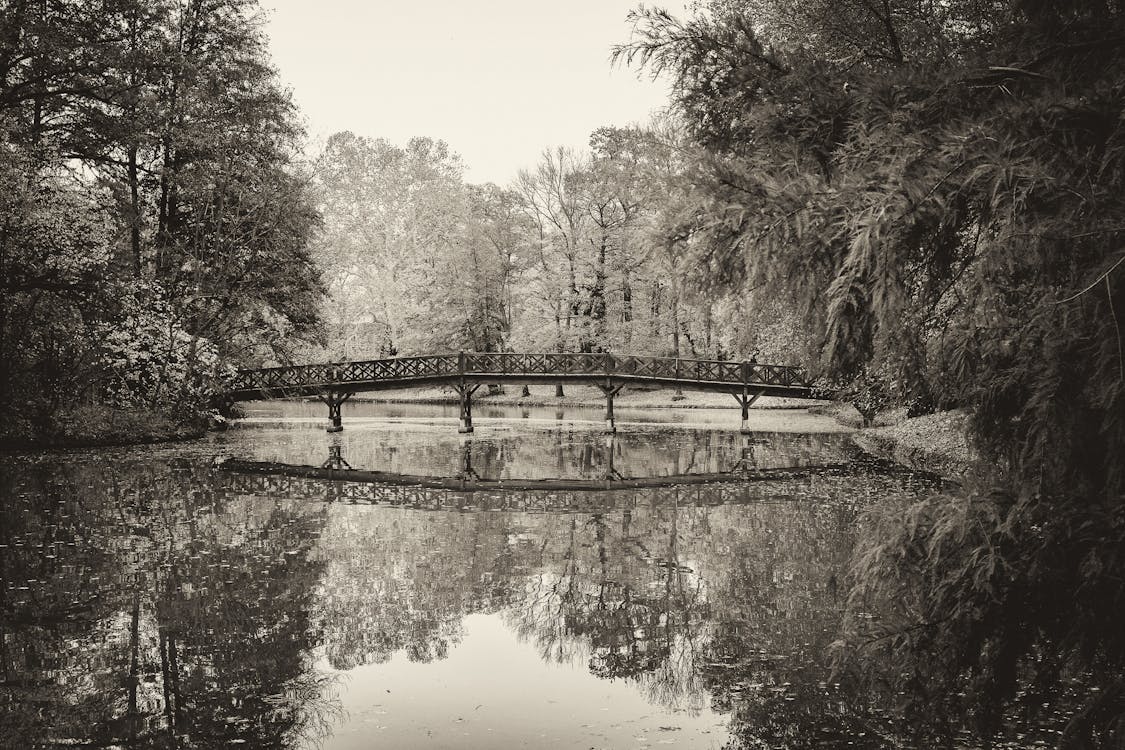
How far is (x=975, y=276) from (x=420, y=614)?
6251 mm

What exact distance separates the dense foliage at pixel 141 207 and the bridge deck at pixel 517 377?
1.54 m

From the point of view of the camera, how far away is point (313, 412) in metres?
45.7

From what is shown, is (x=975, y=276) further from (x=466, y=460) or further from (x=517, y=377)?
(x=517, y=377)

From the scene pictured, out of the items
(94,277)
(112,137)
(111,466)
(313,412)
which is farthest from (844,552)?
(313,412)

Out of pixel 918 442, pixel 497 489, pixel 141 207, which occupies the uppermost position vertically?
pixel 141 207

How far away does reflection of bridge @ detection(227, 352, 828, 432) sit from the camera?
3188 cm

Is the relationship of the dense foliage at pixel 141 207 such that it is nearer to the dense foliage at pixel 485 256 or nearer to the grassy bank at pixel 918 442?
the dense foliage at pixel 485 256

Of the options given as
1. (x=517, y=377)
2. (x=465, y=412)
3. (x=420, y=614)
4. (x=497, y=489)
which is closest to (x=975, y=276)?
(x=420, y=614)

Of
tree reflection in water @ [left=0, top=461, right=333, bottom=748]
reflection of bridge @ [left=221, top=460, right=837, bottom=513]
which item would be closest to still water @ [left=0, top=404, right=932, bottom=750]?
tree reflection in water @ [left=0, top=461, right=333, bottom=748]

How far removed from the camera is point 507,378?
33.6 metres

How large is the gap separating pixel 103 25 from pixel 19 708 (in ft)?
68.5

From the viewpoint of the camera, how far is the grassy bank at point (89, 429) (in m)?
20.6

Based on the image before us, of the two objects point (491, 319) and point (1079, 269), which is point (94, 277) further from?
point (491, 319)

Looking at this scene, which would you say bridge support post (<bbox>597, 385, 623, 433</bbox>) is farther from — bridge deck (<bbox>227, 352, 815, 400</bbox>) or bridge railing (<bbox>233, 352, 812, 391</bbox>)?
bridge railing (<bbox>233, 352, 812, 391</bbox>)
